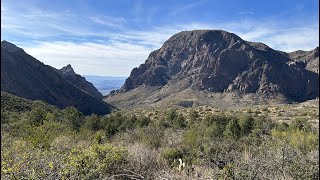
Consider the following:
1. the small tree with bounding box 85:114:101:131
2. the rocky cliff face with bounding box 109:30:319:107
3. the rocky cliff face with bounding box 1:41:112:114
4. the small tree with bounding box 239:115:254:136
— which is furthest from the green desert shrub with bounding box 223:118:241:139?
the rocky cliff face with bounding box 109:30:319:107

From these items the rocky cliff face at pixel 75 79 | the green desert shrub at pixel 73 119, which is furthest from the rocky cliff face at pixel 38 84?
the green desert shrub at pixel 73 119

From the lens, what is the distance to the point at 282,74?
18362 centimetres

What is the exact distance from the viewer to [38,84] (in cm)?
11356

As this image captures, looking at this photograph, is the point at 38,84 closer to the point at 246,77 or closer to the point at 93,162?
the point at 246,77

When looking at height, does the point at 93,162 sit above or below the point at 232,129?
above

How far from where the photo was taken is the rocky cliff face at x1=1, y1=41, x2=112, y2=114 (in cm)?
10388

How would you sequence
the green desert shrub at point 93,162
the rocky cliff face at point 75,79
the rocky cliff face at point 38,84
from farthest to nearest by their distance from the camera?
the rocky cliff face at point 75,79 < the rocky cliff face at point 38,84 < the green desert shrub at point 93,162

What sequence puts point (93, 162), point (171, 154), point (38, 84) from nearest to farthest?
point (93, 162), point (171, 154), point (38, 84)

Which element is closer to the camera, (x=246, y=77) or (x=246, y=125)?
(x=246, y=125)

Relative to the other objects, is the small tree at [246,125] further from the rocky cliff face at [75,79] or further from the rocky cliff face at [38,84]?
the rocky cliff face at [75,79]

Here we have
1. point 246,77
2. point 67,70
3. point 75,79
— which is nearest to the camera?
point 75,79

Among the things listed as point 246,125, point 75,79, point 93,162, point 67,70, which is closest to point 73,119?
point 246,125

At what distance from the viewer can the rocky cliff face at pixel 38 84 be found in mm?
103875

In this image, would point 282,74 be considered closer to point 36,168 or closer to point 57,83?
point 57,83
